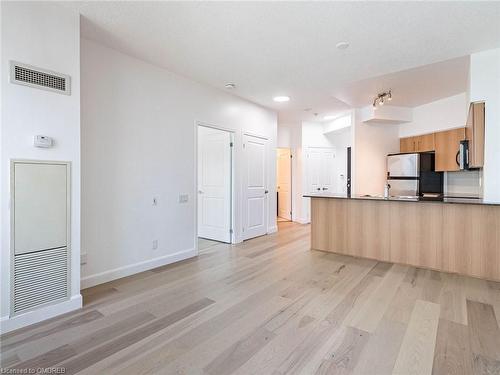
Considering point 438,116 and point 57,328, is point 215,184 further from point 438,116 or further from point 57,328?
point 438,116

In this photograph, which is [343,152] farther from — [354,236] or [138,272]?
[138,272]

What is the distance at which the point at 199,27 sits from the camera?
8.73ft

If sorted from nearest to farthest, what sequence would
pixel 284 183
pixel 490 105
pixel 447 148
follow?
pixel 490 105, pixel 447 148, pixel 284 183

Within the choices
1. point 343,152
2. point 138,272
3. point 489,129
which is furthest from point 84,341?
point 343,152

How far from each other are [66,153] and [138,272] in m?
1.78

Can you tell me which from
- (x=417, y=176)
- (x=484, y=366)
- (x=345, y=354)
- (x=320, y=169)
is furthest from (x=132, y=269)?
(x=320, y=169)

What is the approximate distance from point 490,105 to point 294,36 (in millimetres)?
2524

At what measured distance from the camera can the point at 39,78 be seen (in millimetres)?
2326

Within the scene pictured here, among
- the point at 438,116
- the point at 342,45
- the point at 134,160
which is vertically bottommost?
the point at 134,160

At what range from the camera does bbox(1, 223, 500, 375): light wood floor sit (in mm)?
1791

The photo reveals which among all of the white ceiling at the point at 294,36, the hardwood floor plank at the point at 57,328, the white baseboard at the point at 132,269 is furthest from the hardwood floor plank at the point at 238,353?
the white ceiling at the point at 294,36

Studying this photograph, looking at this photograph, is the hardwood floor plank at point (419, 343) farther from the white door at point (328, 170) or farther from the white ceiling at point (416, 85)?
the white door at point (328, 170)

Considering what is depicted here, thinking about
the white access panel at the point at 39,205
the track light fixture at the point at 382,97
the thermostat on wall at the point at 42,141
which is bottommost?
the white access panel at the point at 39,205

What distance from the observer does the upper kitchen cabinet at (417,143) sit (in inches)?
219
